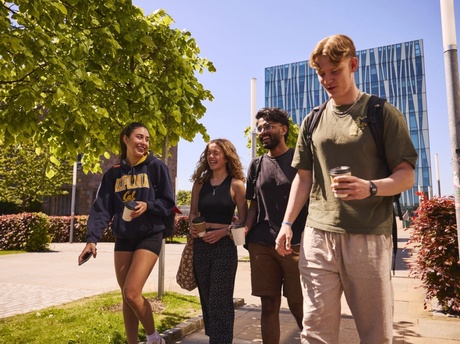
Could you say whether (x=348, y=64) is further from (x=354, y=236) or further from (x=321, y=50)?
(x=354, y=236)

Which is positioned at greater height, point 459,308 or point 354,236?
point 354,236

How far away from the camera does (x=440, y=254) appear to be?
5.95 metres

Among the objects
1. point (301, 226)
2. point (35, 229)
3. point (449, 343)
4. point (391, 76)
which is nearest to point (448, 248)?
point (449, 343)

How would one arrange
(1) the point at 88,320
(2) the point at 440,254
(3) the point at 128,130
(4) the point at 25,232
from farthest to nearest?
1. (4) the point at 25,232
2. (2) the point at 440,254
3. (1) the point at 88,320
4. (3) the point at 128,130

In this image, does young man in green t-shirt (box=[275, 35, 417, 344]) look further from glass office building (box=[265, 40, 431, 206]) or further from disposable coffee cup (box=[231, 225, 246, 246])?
glass office building (box=[265, 40, 431, 206])

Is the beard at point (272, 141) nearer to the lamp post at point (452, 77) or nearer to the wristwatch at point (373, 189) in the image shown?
the wristwatch at point (373, 189)

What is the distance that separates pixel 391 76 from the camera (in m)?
90.4

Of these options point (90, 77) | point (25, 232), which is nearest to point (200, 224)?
point (90, 77)

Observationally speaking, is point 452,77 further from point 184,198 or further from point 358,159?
point 184,198

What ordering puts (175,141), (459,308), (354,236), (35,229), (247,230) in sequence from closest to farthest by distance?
(354,236), (247,230), (459,308), (175,141), (35,229)

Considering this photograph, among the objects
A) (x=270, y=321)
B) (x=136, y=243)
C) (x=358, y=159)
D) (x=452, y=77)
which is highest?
(x=452, y=77)

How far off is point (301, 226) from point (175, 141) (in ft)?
11.3

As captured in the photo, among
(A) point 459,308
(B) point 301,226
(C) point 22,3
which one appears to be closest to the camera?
(B) point 301,226

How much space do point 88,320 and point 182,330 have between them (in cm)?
133
